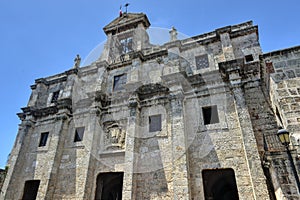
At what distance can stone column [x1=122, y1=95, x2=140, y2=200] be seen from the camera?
9.43m

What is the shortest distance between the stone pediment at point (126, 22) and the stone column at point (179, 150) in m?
8.54

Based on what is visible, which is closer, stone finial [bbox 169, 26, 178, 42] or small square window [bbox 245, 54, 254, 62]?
small square window [bbox 245, 54, 254, 62]

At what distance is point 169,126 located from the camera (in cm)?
1066

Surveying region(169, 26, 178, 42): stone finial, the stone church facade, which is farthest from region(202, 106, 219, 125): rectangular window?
region(169, 26, 178, 42): stone finial

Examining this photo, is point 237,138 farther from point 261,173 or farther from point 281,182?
point 281,182

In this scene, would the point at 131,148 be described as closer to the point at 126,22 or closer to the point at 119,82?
the point at 119,82

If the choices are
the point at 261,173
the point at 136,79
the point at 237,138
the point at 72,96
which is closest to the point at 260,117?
the point at 237,138

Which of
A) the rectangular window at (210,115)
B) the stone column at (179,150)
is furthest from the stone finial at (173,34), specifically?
the rectangular window at (210,115)

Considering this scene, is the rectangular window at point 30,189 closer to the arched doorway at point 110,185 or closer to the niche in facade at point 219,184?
the arched doorway at point 110,185

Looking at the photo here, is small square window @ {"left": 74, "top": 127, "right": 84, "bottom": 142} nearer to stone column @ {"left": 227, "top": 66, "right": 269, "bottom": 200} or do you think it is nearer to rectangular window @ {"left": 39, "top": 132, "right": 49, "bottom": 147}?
rectangular window @ {"left": 39, "top": 132, "right": 49, "bottom": 147}

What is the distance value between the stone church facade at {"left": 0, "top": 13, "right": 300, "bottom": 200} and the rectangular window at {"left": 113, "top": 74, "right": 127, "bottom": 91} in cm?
9

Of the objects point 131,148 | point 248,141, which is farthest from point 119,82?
point 248,141

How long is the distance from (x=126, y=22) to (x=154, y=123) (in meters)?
10.0

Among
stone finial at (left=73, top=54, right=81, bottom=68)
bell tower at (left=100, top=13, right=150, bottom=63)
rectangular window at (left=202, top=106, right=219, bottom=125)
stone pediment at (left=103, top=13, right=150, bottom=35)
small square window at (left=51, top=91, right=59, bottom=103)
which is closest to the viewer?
rectangular window at (left=202, top=106, right=219, bottom=125)
